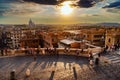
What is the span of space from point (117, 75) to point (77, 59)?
4.47 m

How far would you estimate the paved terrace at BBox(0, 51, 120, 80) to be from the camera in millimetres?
12406

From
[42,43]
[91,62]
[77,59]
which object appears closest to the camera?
[91,62]

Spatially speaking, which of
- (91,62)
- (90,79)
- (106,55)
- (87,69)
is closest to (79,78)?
(90,79)

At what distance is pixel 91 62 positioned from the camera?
15.0 metres

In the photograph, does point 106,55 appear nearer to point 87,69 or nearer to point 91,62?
point 91,62

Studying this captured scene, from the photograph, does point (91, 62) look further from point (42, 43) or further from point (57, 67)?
point (42, 43)

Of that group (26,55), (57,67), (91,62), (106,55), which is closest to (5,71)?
(57,67)

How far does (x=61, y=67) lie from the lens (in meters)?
14.4

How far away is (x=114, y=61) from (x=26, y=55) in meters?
7.21

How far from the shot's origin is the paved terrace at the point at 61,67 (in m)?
12.4

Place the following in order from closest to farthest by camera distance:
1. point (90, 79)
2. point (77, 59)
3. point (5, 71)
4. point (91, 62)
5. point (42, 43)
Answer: point (90, 79)
point (5, 71)
point (91, 62)
point (77, 59)
point (42, 43)

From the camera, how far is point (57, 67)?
14.4 m

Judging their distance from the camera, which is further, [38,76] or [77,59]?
[77,59]

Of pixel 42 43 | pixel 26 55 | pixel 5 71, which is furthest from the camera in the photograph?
pixel 42 43
